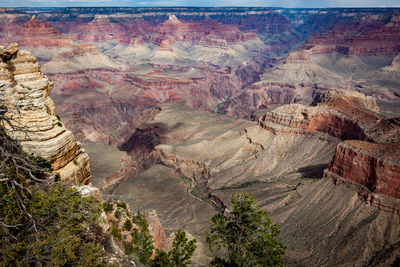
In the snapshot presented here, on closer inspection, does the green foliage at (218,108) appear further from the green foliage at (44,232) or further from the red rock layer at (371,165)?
the green foliage at (44,232)

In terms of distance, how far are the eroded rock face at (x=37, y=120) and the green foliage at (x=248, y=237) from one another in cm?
1269

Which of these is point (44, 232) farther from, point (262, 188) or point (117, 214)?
→ point (262, 188)

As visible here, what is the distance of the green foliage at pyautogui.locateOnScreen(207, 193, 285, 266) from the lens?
17359mm

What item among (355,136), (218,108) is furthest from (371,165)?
(218,108)

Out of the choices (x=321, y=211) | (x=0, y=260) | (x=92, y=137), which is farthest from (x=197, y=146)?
(x=0, y=260)

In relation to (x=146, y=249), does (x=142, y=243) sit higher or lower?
lower

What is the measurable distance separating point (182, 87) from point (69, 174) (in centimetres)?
15093

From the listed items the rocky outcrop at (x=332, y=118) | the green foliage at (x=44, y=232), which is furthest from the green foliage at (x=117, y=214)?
the rocky outcrop at (x=332, y=118)

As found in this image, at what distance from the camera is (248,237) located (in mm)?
17875

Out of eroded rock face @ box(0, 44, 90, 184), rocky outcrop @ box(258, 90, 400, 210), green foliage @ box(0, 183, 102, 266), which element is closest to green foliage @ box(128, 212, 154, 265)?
eroded rock face @ box(0, 44, 90, 184)

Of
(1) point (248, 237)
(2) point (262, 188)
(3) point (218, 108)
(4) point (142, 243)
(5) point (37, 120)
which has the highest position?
(5) point (37, 120)

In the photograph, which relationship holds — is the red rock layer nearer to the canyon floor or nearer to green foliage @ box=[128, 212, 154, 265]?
the canyon floor

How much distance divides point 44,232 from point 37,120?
10.4 meters

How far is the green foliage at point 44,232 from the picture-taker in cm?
1242
